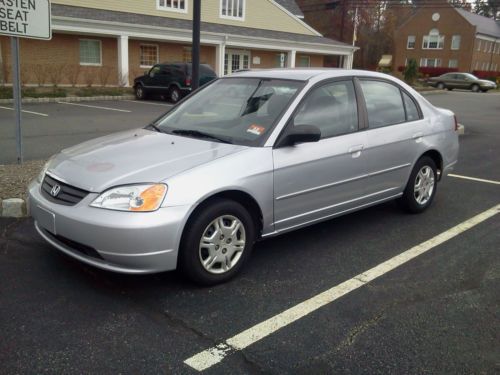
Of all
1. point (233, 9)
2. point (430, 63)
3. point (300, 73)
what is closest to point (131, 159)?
point (300, 73)

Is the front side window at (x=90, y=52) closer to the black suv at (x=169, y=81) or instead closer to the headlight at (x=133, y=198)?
the black suv at (x=169, y=81)

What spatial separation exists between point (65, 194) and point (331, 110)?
8.29 feet

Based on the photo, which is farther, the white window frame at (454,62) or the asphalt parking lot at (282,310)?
the white window frame at (454,62)

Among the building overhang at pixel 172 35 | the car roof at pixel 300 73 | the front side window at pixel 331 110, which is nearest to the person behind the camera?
the front side window at pixel 331 110

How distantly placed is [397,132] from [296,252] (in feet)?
5.92

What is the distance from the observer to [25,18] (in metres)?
6.57

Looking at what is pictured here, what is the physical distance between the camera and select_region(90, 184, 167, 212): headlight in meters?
3.47

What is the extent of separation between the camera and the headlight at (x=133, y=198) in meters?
3.47

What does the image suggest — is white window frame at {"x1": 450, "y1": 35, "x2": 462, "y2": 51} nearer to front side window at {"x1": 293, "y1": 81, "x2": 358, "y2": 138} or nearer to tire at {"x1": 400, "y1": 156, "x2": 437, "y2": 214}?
tire at {"x1": 400, "y1": 156, "x2": 437, "y2": 214}

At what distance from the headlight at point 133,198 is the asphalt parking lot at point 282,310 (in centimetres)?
70

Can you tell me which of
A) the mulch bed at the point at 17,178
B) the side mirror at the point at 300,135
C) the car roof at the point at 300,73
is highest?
the car roof at the point at 300,73

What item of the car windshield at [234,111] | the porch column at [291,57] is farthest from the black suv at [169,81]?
the car windshield at [234,111]

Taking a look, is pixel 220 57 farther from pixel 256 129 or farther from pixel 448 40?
pixel 448 40

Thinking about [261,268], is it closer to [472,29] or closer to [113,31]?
[113,31]
